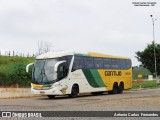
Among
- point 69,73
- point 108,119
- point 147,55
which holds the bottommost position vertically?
point 108,119

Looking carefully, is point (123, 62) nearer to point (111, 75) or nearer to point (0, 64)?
point (111, 75)

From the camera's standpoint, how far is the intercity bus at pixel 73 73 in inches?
1104

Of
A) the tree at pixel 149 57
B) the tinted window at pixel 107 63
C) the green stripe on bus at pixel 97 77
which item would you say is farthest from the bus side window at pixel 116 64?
the tree at pixel 149 57

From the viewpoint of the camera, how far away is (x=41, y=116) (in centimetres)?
1154

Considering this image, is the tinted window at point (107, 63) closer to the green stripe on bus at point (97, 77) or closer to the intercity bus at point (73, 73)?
the intercity bus at point (73, 73)

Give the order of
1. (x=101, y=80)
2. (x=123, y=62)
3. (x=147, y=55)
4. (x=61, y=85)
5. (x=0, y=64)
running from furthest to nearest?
(x=147, y=55)
(x=0, y=64)
(x=123, y=62)
(x=101, y=80)
(x=61, y=85)

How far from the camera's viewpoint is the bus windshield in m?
28.0

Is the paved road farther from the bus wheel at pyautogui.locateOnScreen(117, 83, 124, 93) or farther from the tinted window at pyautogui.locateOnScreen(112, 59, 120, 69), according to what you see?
the bus wheel at pyautogui.locateOnScreen(117, 83, 124, 93)

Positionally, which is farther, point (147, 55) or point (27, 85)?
point (147, 55)

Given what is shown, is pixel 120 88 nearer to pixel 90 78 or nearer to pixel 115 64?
pixel 115 64

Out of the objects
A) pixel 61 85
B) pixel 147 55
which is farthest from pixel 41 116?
pixel 147 55

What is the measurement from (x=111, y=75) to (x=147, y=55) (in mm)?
43924

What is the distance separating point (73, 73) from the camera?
1152 inches

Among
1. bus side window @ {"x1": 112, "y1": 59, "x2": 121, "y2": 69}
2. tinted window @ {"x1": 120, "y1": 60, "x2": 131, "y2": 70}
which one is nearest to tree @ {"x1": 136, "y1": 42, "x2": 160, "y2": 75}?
tinted window @ {"x1": 120, "y1": 60, "x2": 131, "y2": 70}
